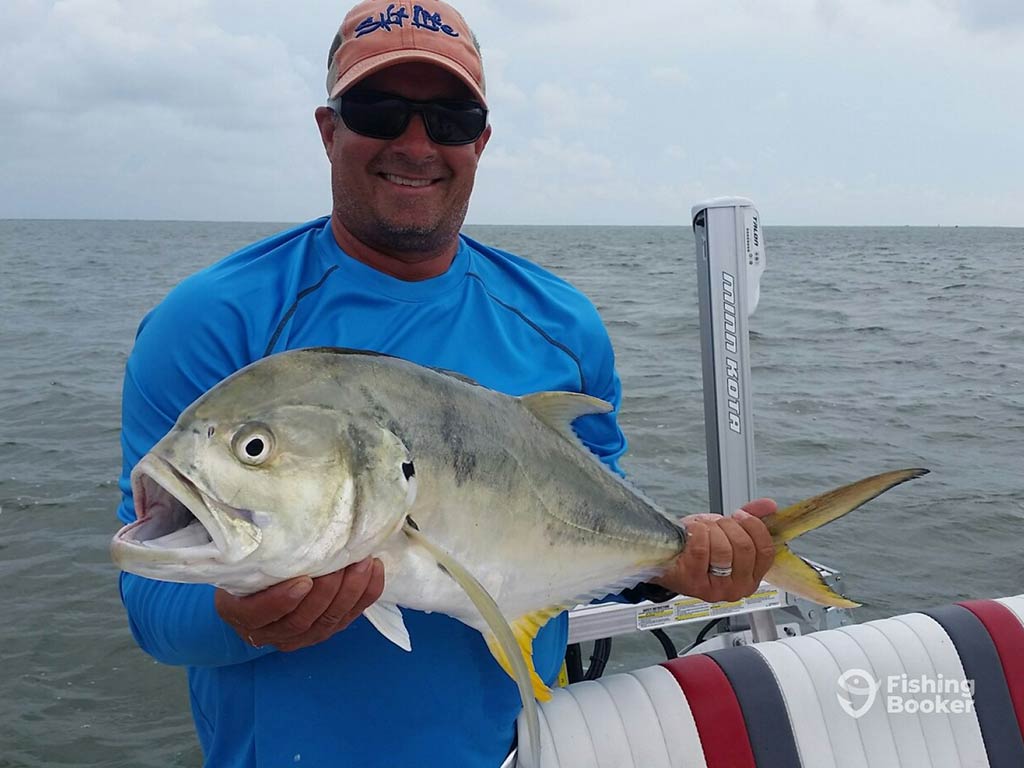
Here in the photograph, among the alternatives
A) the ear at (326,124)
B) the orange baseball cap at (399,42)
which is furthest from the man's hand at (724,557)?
the ear at (326,124)

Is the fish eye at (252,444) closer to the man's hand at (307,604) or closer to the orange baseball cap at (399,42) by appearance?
the man's hand at (307,604)

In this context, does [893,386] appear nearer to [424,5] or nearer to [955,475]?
[955,475]

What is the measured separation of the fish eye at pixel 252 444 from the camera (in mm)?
1460

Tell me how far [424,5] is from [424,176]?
1.50 ft

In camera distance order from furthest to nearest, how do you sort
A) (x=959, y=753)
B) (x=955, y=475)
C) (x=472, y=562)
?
(x=955, y=475) < (x=959, y=753) < (x=472, y=562)

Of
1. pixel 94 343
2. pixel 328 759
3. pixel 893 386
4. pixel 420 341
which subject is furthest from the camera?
pixel 94 343

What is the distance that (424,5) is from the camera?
2232 millimetres

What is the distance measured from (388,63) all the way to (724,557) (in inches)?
60.4

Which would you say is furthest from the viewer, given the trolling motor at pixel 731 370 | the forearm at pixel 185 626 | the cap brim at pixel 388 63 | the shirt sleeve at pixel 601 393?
the trolling motor at pixel 731 370

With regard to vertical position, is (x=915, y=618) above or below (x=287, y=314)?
below

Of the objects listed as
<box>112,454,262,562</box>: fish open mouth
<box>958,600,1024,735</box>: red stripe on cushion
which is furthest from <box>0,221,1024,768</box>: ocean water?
<box>112,454,262,562</box>: fish open mouth

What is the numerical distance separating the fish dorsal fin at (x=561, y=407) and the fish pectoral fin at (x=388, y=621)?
0.58 meters

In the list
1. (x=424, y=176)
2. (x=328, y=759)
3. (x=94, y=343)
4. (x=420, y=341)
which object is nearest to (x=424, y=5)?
(x=424, y=176)

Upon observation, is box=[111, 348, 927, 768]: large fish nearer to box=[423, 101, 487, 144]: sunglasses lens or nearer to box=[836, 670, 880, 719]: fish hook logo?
box=[423, 101, 487, 144]: sunglasses lens
